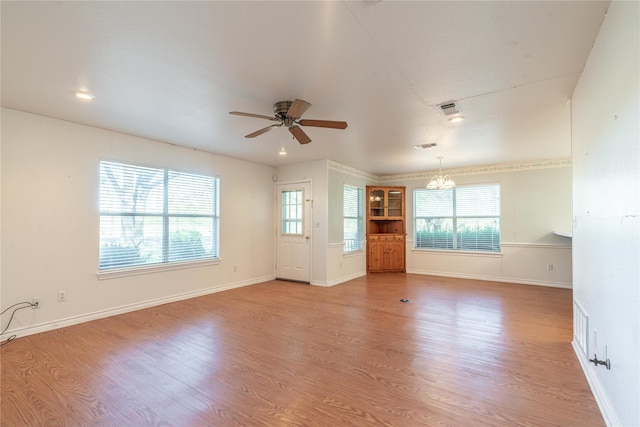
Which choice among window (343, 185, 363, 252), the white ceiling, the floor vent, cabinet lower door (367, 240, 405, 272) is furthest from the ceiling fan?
cabinet lower door (367, 240, 405, 272)

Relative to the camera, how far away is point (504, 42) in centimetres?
198

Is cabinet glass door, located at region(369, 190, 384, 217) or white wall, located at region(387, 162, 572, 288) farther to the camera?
cabinet glass door, located at region(369, 190, 384, 217)

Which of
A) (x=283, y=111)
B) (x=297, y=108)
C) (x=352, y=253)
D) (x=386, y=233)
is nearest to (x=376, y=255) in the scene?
(x=386, y=233)

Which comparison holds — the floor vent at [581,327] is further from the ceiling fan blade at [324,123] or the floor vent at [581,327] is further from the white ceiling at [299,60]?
the ceiling fan blade at [324,123]

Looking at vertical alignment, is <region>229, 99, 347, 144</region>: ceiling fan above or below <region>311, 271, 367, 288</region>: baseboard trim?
above

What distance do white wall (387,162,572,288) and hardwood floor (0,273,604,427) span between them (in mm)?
1815

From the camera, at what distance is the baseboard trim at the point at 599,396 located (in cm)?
173

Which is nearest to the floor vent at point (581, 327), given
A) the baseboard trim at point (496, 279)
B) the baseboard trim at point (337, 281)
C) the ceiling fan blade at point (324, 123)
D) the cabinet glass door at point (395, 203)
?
the ceiling fan blade at point (324, 123)

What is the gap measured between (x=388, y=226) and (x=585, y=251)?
209 inches

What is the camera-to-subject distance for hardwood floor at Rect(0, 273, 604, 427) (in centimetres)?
192

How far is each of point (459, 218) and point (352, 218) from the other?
8.01 ft

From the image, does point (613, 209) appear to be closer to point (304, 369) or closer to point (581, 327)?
point (581, 327)

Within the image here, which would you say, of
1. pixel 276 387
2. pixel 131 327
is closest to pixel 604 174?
pixel 276 387

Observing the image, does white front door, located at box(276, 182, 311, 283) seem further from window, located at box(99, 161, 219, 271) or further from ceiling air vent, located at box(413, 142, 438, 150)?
ceiling air vent, located at box(413, 142, 438, 150)
